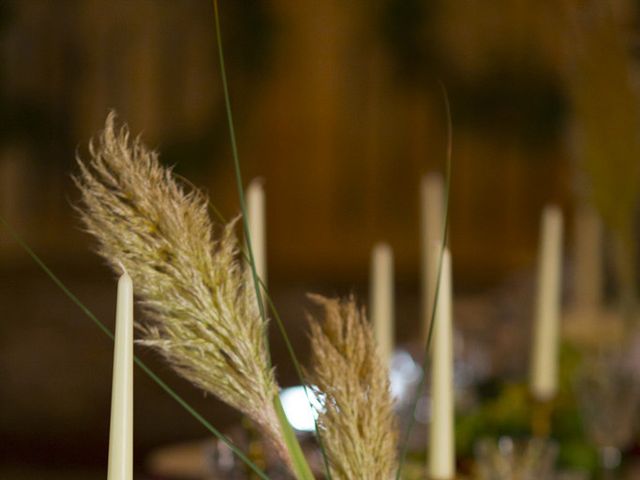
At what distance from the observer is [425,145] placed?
6.12 m

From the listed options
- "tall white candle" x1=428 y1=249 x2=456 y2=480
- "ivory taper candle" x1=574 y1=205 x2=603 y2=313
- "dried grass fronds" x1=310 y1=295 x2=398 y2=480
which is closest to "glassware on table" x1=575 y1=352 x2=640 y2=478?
"tall white candle" x1=428 y1=249 x2=456 y2=480

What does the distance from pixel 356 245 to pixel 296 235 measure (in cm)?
29

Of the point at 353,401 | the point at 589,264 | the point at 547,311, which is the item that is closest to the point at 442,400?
the point at 353,401

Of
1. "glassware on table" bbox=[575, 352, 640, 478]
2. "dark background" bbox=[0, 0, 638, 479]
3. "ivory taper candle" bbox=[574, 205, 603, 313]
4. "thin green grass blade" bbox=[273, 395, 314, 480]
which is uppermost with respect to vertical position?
"dark background" bbox=[0, 0, 638, 479]

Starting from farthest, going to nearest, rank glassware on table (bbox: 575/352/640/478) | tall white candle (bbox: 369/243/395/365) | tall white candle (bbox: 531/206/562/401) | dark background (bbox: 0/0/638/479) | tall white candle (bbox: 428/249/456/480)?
dark background (bbox: 0/0/638/479), glassware on table (bbox: 575/352/640/478), tall white candle (bbox: 531/206/562/401), tall white candle (bbox: 369/243/395/365), tall white candle (bbox: 428/249/456/480)

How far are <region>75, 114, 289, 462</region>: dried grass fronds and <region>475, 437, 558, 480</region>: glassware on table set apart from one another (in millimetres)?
783

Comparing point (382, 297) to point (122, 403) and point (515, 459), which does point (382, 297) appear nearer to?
point (515, 459)

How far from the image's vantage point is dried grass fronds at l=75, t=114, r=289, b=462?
1.84ft

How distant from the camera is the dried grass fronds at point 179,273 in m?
0.56

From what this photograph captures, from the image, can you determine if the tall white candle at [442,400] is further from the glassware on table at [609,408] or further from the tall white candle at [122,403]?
the glassware on table at [609,408]

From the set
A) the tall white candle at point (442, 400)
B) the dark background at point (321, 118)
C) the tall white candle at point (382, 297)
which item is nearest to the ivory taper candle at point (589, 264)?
the dark background at point (321, 118)

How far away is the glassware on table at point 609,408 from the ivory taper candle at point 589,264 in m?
2.13

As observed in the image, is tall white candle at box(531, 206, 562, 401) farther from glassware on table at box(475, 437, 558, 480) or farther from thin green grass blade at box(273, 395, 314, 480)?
thin green grass blade at box(273, 395, 314, 480)

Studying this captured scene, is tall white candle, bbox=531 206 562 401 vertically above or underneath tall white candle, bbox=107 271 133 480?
above
